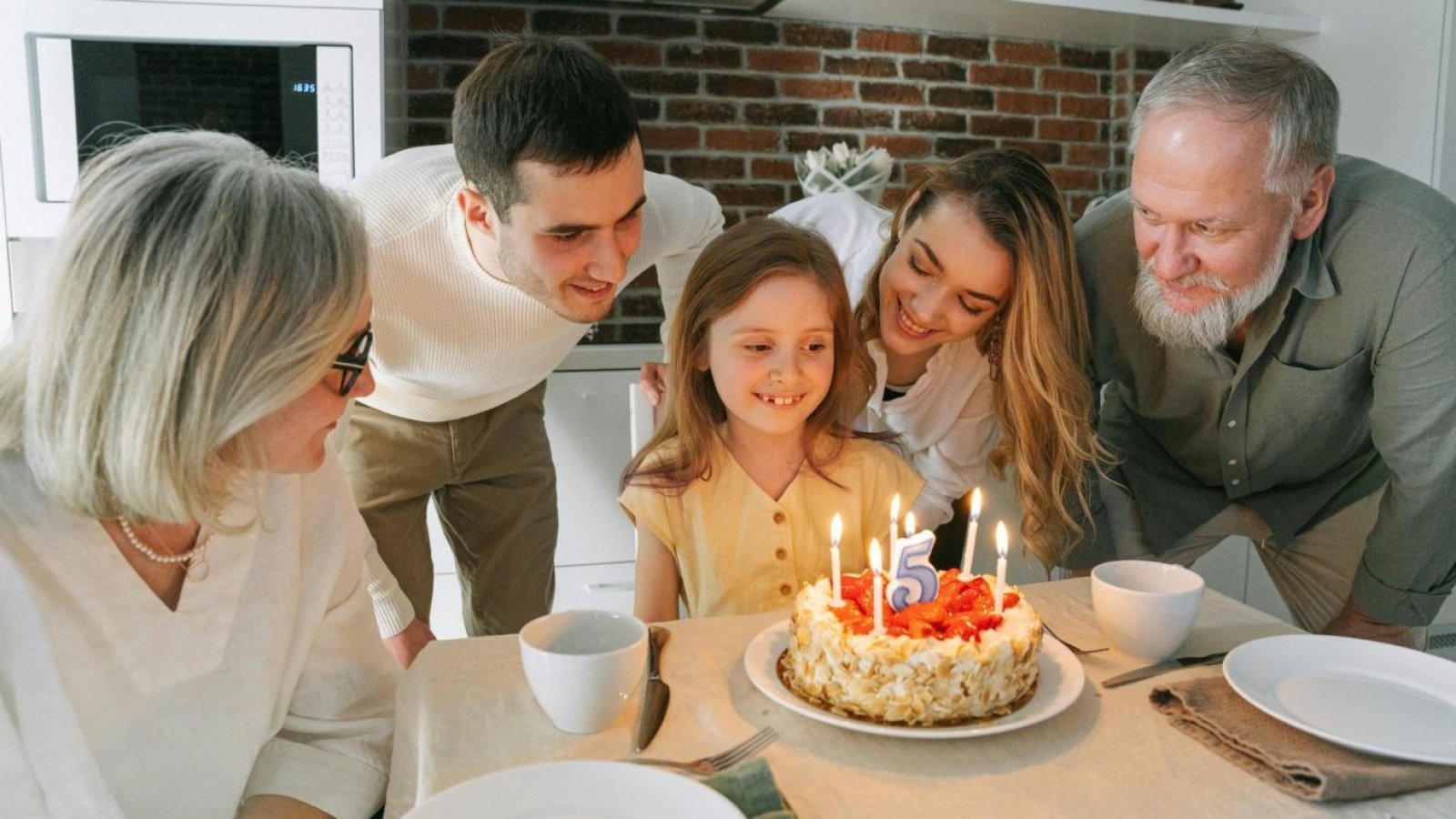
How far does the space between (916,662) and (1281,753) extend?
31cm

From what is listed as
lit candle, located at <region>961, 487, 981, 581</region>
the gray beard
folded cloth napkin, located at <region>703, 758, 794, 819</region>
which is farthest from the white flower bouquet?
folded cloth napkin, located at <region>703, 758, 794, 819</region>

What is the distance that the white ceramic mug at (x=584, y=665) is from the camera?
37.4 inches

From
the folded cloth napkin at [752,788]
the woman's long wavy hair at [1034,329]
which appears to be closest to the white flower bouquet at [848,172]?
the woman's long wavy hair at [1034,329]

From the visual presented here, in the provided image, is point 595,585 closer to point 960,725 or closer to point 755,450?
point 755,450

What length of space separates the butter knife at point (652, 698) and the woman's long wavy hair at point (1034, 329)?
87 centimetres

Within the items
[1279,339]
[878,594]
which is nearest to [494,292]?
[878,594]

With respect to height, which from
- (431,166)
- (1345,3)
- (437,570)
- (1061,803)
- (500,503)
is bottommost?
(437,570)

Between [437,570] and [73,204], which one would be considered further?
[437,570]

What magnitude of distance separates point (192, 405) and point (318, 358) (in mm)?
105

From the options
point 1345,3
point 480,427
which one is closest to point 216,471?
point 480,427

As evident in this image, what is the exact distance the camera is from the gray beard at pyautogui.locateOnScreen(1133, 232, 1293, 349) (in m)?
1.68

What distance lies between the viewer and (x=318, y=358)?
36.0 inches

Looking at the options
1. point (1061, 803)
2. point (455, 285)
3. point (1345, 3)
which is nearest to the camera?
point (1061, 803)

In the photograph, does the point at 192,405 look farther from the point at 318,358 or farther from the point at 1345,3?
the point at 1345,3
